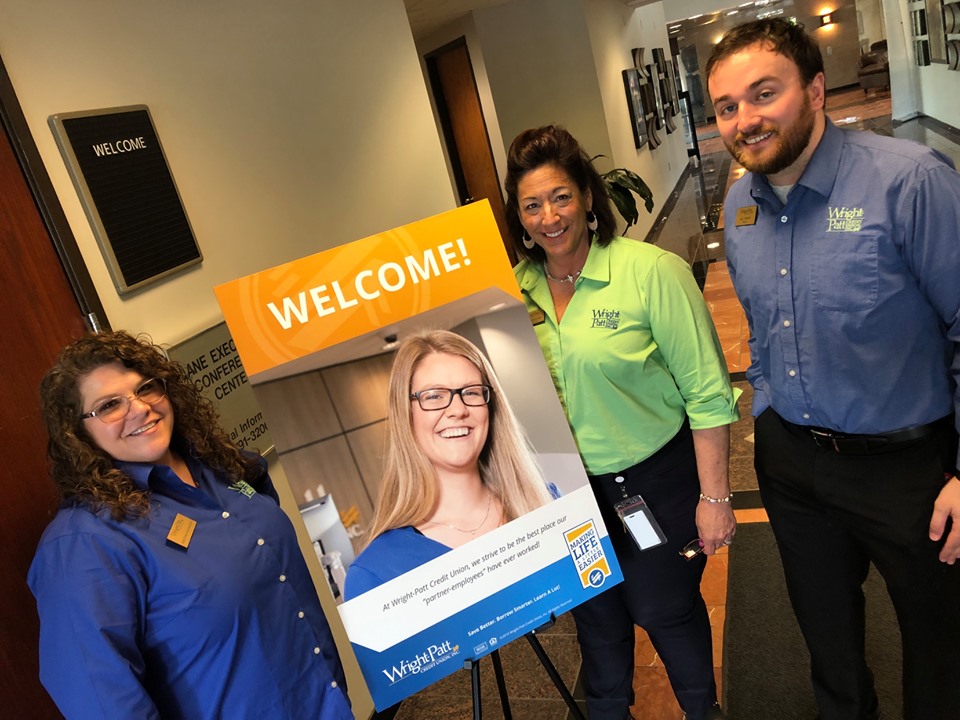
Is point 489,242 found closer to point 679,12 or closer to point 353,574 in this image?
point 353,574

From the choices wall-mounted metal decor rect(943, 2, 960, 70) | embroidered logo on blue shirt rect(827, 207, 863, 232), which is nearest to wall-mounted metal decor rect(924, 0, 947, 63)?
wall-mounted metal decor rect(943, 2, 960, 70)

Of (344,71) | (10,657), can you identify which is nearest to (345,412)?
(10,657)

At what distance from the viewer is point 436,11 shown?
6.36 meters

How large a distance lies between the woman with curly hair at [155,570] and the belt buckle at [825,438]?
1238 mm

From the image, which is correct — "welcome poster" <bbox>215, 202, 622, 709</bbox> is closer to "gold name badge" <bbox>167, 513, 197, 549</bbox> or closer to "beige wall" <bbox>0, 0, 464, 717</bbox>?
"gold name badge" <bbox>167, 513, 197, 549</bbox>

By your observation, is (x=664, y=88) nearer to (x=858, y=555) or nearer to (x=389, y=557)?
(x=858, y=555)

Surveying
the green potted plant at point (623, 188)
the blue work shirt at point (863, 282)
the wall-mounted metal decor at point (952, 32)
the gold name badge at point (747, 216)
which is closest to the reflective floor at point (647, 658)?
the green potted plant at point (623, 188)

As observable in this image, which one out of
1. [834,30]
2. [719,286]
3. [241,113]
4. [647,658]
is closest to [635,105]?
[719,286]

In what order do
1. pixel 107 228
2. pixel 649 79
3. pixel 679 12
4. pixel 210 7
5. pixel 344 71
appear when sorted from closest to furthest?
1. pixel 107 228
2. pixel 210 7
3. pixel 344 71
4. pixel 649 79
5. pixel 679 12

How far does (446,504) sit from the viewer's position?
150 cm

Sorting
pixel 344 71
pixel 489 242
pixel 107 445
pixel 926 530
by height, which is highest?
pixel 344 71

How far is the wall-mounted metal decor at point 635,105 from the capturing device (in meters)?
9.56

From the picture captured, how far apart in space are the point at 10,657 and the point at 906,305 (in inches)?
79.1

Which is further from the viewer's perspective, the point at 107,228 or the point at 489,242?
the point at 107,228
